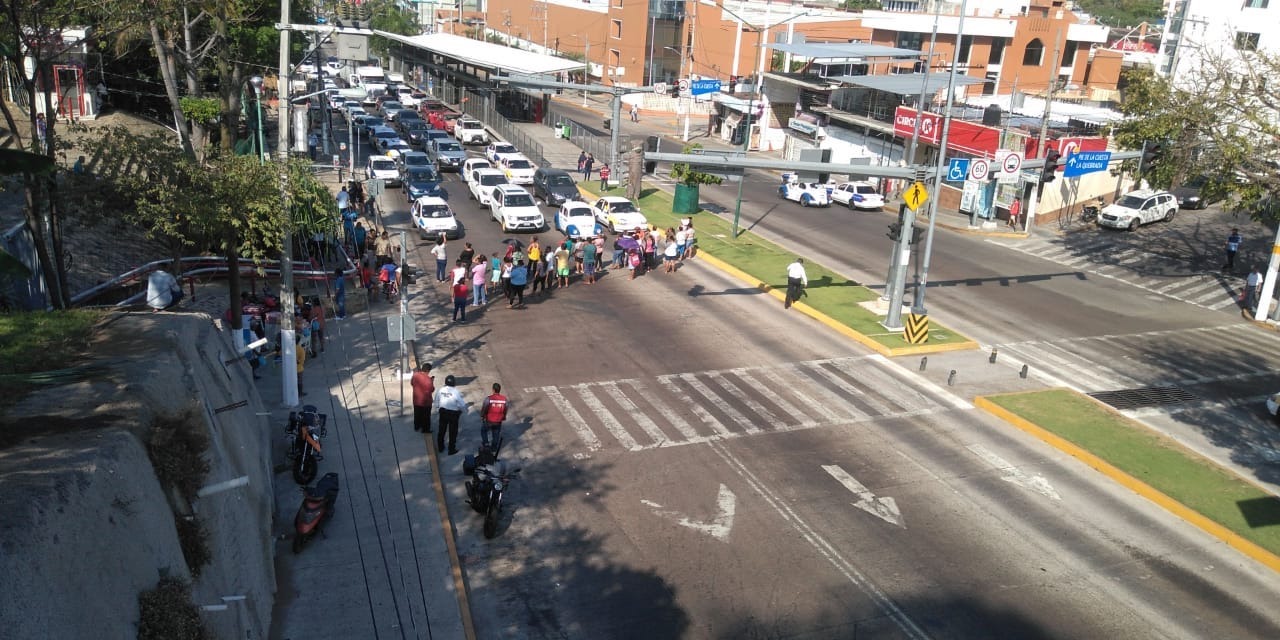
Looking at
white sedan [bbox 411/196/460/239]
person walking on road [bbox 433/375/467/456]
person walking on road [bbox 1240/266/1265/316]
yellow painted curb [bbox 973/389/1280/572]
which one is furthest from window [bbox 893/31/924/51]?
person walking on road [bbox 433/375/467/456]

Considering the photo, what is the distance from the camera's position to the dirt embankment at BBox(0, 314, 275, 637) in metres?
6.75

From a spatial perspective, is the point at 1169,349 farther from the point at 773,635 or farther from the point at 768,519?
the point at 773,635

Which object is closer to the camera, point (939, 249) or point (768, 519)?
point (768, 519)

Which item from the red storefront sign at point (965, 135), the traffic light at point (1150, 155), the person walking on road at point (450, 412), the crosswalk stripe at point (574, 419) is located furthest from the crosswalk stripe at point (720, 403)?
the red storefront sign at point (965, 135)

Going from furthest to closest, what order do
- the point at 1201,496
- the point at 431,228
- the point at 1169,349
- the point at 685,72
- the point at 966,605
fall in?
the point at 685,72 → the point at 431,228 → the point at 1169,349 → the point at 1201,496 → the point at 966,605

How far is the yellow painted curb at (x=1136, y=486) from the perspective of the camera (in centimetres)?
1399

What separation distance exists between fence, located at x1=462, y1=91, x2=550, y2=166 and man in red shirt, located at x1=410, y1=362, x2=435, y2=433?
3282 cm

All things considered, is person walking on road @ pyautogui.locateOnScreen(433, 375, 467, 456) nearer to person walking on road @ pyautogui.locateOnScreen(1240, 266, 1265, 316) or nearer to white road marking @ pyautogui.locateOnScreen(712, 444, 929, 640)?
white road marking @ pyautogui.locateOnScreen(712, 444, 929, 640)

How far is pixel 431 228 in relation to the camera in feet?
103

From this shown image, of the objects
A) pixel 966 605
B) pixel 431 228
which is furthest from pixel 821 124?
pixel 966 605

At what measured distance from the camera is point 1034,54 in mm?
69125

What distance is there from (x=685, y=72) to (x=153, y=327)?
262ft

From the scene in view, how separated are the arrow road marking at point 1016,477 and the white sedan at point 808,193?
1096 inches

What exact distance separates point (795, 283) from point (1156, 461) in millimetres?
10784
